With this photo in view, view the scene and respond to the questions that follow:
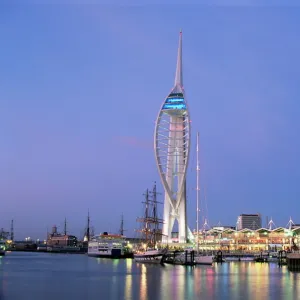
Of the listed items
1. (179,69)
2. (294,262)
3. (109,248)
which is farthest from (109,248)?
(294,262)

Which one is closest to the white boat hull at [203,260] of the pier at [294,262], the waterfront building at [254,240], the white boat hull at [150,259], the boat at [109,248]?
the white boat hull at [150,259]

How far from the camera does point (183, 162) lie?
4983 inches

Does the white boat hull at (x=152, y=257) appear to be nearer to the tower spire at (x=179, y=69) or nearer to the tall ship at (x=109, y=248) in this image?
the tall ship at (x=109, y=248)

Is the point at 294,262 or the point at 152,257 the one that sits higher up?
the point at 294,262

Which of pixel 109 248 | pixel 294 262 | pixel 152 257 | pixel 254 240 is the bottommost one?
pixel 109 248

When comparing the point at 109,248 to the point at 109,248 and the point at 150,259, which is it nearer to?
the point at 109,248

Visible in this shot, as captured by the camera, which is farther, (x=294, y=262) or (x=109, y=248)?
(x=109, y=248)

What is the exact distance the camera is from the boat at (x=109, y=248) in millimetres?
124562

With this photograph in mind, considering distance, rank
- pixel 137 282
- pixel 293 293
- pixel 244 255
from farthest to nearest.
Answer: pixel 244 255
pixel 137 282
pixel 293 293

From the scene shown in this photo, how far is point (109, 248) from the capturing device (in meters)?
127

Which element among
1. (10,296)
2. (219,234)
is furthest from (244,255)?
(10,296)

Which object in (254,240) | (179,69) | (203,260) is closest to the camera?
(203,260)

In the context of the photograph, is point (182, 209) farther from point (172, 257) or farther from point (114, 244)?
point (172, 257)

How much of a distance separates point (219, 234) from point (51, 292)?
394 feet
